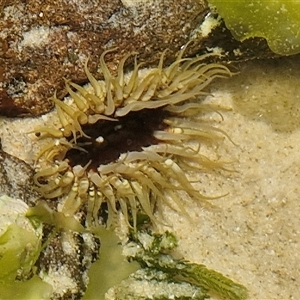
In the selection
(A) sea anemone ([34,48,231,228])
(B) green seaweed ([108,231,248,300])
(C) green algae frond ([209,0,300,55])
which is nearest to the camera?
(C) green algae frond ([209,0,300,55])

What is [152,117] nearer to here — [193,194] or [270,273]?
[193,194]

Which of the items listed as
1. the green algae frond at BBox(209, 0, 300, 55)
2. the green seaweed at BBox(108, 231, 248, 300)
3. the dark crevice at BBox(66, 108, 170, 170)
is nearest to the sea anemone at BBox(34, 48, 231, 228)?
the dark crevice at BBox(66, 108, 170, 170)

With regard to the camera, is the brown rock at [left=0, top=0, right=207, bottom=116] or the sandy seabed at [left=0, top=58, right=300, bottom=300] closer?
the brown rock at [left=0, top=0, right=207, bottom=116]

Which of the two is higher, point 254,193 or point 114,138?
point 254,193

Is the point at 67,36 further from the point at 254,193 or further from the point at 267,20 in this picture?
the point at 254,193

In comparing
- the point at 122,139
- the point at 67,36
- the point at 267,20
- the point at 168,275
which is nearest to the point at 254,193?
the point at 168,275

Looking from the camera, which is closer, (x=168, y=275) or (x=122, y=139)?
(x=122, y=139)

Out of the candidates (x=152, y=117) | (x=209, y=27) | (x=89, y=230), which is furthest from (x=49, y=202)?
(x=209, y=27)

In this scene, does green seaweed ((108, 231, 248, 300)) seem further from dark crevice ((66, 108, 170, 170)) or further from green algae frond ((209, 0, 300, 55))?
green algae frond ((209, 0, 300, 55))
